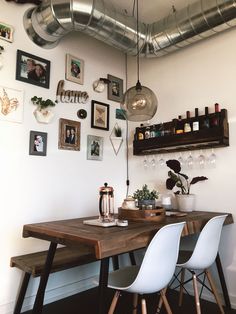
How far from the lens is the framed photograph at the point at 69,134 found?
2762 mm

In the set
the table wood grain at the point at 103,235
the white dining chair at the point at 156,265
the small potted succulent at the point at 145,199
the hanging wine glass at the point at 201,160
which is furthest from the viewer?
the hanging wine glass at the point at 201,160

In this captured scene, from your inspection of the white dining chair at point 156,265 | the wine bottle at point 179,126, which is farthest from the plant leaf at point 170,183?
the white dining chair at point 156,265

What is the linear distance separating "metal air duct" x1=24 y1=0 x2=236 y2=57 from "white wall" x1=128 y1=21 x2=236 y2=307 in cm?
24

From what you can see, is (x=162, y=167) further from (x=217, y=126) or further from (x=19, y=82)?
(x=19, y=82)

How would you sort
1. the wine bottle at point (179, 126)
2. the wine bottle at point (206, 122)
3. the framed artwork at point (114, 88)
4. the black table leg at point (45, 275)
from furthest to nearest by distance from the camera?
the framed artwork at point (114, 88)
the wine bottle at point (179, 126)
the wine bottle at point (206, 122)
the black table leg at point (45, 275)

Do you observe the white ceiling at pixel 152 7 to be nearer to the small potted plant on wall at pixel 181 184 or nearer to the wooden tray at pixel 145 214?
the small potted plant on wall at pixel 181 184

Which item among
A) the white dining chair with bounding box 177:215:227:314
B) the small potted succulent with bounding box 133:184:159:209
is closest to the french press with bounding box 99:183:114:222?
the small potted succulent with bounding box 133:184:159:209

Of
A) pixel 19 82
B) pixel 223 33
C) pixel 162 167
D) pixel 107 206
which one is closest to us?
pixel 107 206

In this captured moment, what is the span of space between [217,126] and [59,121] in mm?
1557

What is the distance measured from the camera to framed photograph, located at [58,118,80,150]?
2.76m

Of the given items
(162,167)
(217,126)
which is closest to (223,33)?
(217,126)

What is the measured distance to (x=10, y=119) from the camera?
238 centimetres

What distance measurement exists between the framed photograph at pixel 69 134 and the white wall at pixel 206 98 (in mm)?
869

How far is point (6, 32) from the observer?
2404 mm
